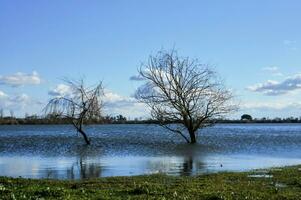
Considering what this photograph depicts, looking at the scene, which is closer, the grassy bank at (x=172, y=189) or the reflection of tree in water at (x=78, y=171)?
the grassy bank at (x=172, y=189)

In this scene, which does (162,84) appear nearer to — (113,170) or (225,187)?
(113,170)

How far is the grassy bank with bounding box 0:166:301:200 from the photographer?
1410cm

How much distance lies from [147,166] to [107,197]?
45.4 ft

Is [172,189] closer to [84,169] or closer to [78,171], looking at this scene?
[78,171]

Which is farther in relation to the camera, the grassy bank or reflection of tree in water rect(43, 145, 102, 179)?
reflection of tree in water rect(43, 145, 102, 179)

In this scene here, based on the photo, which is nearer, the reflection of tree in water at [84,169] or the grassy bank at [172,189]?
the grassy bank at [172,189]

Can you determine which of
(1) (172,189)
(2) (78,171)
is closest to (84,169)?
(2) (78,171)

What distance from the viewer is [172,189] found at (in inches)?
616

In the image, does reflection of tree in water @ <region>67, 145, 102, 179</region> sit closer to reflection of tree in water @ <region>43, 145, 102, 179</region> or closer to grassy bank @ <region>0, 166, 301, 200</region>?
reflection of tree in water @ <region>43, 145, 102, 179</region>

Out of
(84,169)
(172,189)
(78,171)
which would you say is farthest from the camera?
(84,169)

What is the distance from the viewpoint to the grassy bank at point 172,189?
14102 mm

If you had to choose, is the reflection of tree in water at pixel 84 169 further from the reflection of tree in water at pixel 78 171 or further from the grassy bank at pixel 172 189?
the grassy bank at pixel 172 189

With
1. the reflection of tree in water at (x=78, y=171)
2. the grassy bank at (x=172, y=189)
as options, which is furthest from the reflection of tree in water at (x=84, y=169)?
the grassy bank at (x=172, y=189)

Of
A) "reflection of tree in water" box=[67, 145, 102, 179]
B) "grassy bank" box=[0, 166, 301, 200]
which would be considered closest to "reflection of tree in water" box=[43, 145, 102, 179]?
"reflection of tree in water" box=[67, 145, 102, 179]
